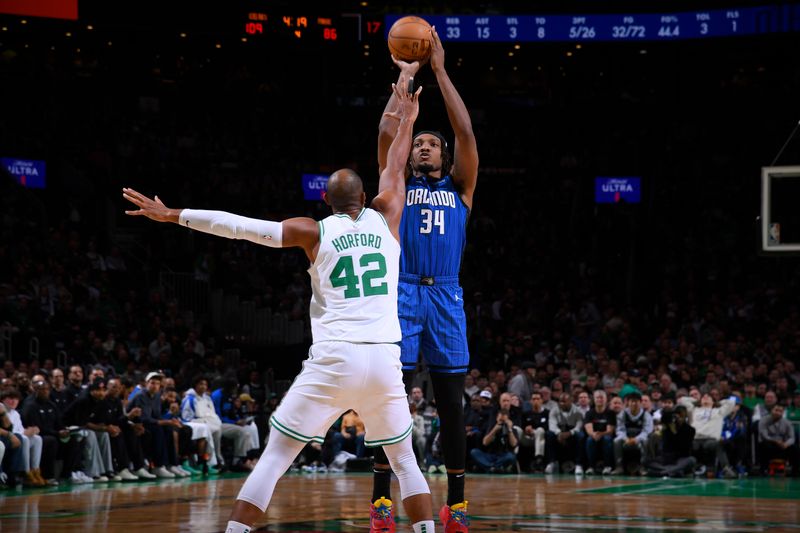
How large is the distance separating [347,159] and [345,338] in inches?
945

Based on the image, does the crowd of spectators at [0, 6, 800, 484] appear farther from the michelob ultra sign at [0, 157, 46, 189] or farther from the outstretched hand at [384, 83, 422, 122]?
the outstretched hand at [384, 83, 422, 122]

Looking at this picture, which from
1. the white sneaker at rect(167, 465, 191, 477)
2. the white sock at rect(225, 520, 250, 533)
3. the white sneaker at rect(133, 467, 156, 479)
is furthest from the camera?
the white sneaker at rect(167, 465, 191, 477)

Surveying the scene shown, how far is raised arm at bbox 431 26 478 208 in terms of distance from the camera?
23.9 ft

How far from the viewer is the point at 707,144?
97.6ft

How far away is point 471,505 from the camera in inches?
428

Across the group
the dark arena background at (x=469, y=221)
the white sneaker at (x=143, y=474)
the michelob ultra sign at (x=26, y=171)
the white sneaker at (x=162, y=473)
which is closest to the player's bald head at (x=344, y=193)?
the dark arena background at (x=469, y=221)

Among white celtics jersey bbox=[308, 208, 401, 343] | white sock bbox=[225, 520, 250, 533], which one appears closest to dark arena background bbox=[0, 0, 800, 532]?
white celtics jersey bbox=[308, 208, 401, 343]

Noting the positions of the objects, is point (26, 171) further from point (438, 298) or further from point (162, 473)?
point (438, 298)

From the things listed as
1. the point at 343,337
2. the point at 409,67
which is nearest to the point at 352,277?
the point at 343,337

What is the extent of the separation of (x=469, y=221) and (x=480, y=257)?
907mm

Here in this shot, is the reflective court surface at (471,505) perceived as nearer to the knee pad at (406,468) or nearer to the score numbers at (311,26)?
the knee pad at (406,468)

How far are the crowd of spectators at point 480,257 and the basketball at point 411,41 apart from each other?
8.83 m

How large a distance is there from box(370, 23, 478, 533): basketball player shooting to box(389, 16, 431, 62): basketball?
0.34 ft

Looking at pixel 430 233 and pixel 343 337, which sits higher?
pixel 430 233
